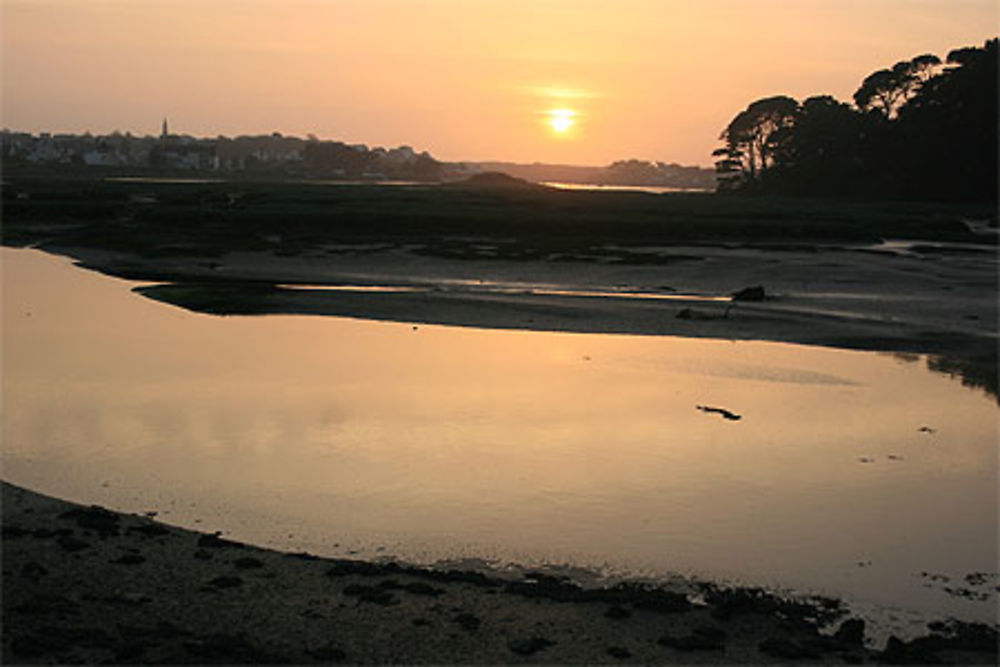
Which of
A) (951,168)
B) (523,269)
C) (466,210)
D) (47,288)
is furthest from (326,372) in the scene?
(951,168)

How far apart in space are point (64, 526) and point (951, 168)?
332 ft

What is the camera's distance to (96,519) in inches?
537

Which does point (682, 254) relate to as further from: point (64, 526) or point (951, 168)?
point (951, 168)

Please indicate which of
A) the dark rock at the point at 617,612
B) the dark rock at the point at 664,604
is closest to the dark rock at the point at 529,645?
the dark rock at the point at 617,612

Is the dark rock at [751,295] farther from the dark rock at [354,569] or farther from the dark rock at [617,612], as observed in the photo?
the dark rock at [617,612]

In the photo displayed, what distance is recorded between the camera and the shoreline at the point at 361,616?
10.2 m

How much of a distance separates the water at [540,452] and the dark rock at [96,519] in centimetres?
99

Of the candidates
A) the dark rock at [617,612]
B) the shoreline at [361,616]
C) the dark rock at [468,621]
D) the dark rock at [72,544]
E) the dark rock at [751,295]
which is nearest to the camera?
the shoreline at [361,616]

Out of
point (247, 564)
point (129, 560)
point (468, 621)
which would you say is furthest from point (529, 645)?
point (129, 560)

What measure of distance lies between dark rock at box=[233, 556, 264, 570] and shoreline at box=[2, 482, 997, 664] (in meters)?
0.02

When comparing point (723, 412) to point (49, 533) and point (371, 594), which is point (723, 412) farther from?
point (49, 533)

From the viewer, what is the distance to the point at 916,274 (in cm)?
4762

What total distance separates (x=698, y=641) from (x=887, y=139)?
355ft

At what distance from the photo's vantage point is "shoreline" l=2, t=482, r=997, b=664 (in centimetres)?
1016
